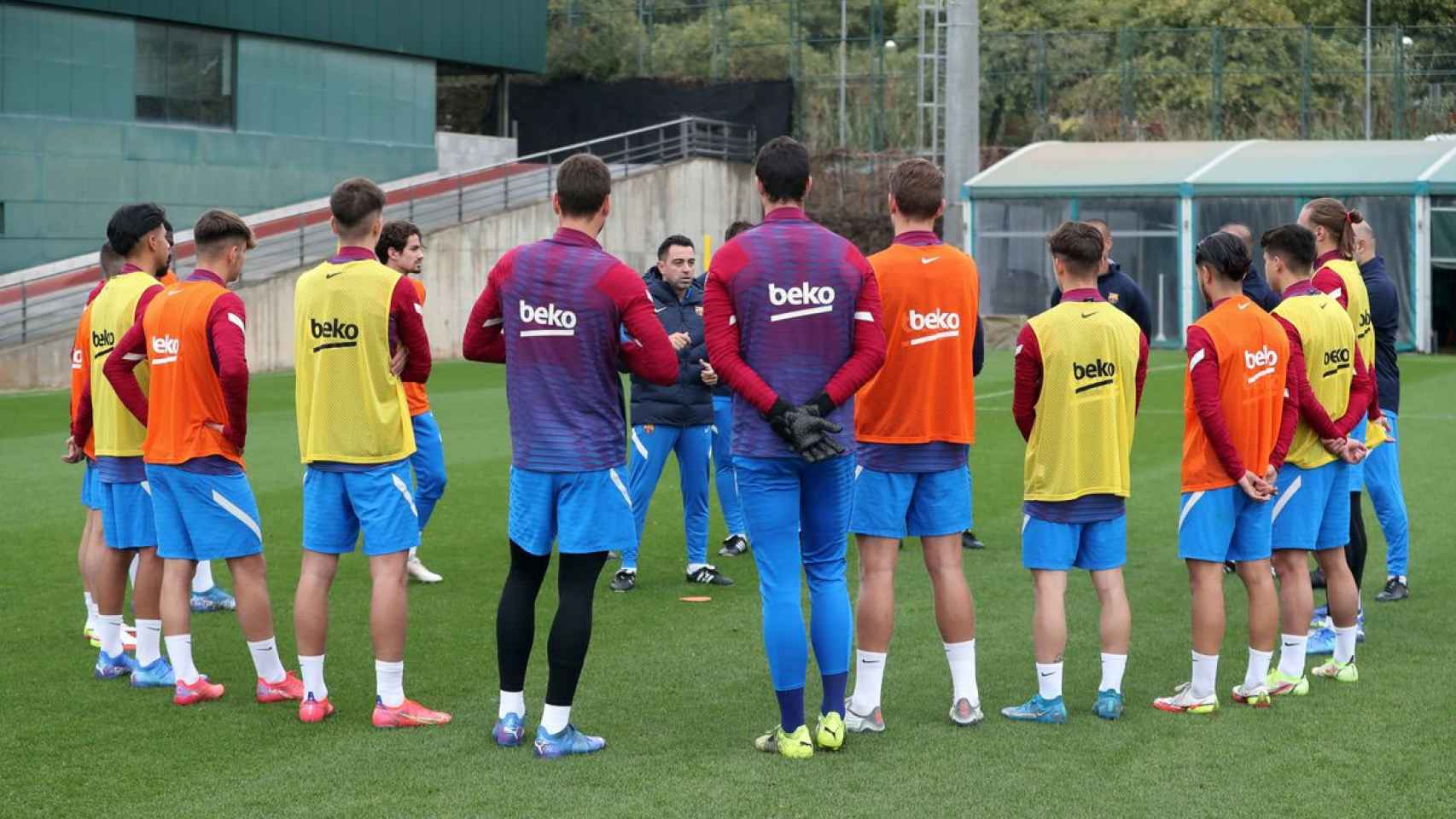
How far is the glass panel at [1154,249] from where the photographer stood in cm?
3094

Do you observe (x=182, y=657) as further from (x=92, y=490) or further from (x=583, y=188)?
(x=583, y=188)

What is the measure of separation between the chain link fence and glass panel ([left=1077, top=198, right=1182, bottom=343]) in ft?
22.9

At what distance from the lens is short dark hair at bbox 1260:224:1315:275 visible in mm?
6789

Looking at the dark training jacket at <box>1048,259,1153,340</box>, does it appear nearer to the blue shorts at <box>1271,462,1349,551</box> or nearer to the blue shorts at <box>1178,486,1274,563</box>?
the blue shorts at <box>1271,462,1349,551</box>

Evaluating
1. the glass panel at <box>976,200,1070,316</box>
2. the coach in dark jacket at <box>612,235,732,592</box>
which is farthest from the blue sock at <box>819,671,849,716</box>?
the glass panel at <box>976,200,1070,316</box>

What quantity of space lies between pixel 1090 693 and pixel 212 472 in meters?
3.62

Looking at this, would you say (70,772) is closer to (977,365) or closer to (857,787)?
(857,787)

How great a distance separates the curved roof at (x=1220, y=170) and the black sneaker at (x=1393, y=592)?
21952 mm

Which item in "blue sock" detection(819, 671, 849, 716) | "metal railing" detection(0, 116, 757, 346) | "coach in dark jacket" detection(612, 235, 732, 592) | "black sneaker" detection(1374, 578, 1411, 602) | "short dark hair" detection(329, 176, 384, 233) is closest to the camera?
"blue sock" detection(819, 671, 849, 716)

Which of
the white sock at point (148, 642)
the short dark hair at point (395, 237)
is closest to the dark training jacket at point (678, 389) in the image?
the short dark hair at point (395, 237)

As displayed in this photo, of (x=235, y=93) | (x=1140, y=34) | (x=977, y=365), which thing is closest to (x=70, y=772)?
(x=977, y=365)

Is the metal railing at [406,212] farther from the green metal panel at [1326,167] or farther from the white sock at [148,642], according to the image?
the white sock at [148,642]

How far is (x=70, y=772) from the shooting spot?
5.64 m

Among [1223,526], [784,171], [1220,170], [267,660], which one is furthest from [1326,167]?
[267,660]
